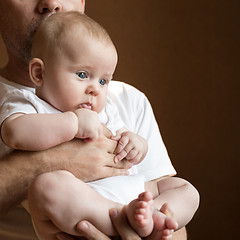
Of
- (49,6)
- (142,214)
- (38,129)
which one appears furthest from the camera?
(49,6)

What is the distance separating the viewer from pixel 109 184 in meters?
1.26

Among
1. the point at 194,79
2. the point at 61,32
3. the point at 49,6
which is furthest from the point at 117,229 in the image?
the point at 194,79

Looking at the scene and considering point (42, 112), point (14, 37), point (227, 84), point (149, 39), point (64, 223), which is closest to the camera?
point (64, 223)

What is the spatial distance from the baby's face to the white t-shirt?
33 cm

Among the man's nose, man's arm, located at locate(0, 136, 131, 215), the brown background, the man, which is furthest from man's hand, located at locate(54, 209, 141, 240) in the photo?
the brown background

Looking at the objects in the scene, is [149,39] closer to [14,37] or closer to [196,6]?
[196,6]

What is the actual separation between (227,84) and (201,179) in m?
0.59

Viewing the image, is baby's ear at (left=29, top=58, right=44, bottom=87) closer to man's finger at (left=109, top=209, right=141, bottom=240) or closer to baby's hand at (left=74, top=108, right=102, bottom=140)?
baby's hand at (left=74, top=108, right=102, bottom=140)

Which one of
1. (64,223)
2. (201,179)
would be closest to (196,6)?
(201,179)

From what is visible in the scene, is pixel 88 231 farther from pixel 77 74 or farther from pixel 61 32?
pixel 61 32

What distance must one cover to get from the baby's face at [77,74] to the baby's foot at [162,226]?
1.18 feet

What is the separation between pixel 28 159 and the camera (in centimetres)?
134

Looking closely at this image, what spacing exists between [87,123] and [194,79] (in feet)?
5.65

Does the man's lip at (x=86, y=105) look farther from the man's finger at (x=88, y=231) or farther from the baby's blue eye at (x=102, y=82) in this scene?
the man's finger at (x=88, y=231)
